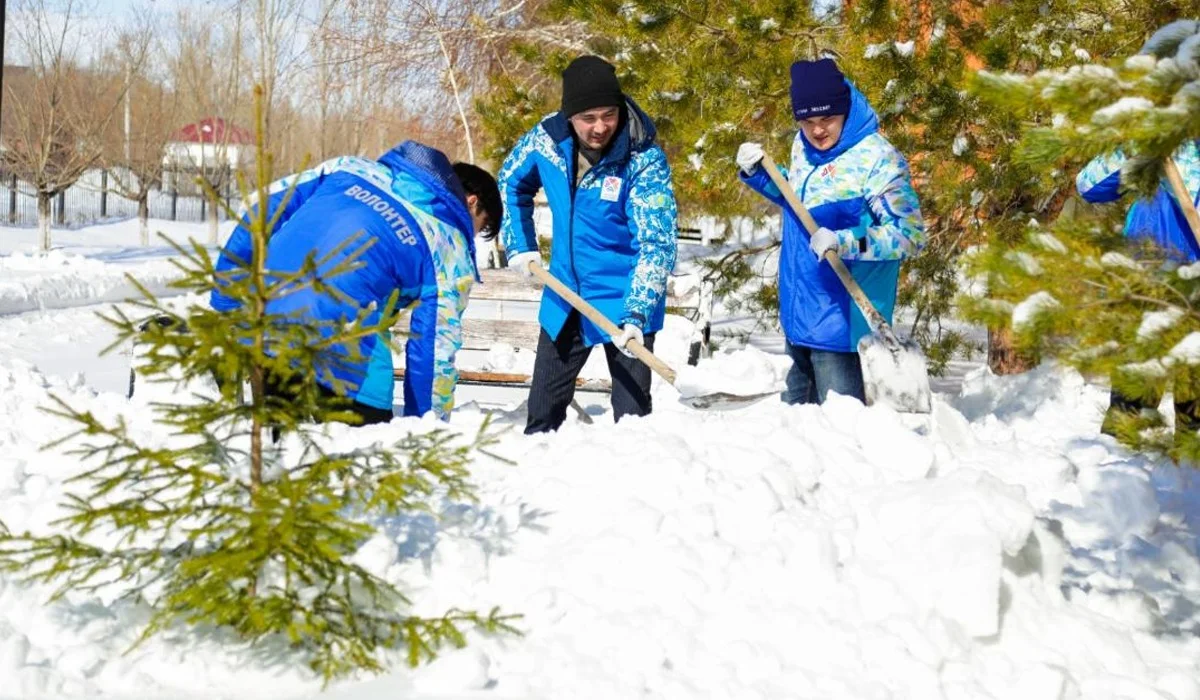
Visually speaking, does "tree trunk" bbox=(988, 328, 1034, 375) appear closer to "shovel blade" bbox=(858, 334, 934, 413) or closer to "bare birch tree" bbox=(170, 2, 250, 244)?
"shovel blade" bbox=(858, 334, 934, 413)

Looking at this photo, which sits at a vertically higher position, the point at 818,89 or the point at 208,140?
the point at 208,140

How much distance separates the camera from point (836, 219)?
4.73 meters

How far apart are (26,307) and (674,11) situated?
9.00 meters

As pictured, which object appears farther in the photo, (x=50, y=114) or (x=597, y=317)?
(x=50, y=114)

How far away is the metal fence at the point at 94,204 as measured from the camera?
Answer: 3131 centimetres

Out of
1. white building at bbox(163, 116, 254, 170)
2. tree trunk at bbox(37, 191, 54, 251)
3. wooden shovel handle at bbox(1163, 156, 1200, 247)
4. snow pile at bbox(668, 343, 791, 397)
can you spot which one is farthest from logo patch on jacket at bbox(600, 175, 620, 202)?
tree trunk at bbox(37, 191, 54, 251)

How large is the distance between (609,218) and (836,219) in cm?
84

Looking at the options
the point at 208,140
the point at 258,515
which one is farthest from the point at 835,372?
the point at 208,140

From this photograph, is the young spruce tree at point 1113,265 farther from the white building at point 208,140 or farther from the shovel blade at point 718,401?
the white building at point 208,140

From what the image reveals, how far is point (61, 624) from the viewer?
2943 mm

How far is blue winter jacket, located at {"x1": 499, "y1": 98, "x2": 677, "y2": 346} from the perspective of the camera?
475cm

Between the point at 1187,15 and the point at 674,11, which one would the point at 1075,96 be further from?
the point at 674,11

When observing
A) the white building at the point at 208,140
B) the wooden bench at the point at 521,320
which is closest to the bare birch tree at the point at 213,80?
the white building at the point at 208,140

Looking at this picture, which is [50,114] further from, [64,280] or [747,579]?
[747,579]
